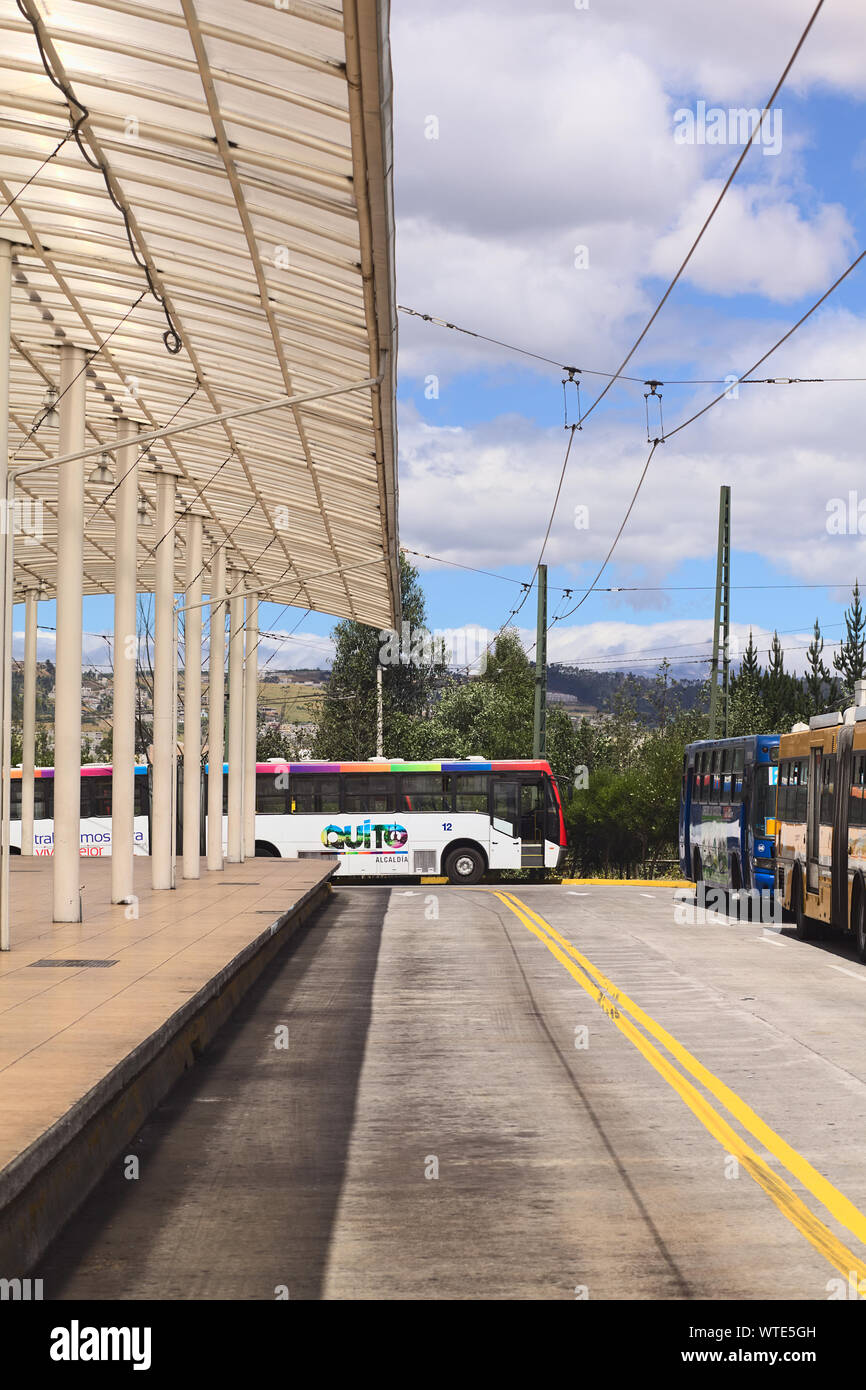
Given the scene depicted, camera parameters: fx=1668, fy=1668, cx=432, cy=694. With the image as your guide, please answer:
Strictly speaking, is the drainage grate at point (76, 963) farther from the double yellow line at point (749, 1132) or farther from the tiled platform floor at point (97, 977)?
the double yellow line at point (749, 1132)

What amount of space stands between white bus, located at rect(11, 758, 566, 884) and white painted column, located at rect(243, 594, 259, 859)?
4.54m

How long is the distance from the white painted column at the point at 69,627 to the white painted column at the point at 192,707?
9.21m

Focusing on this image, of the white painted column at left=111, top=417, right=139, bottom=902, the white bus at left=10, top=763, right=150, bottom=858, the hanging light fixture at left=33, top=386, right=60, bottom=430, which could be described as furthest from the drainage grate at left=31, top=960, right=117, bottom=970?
the white bus at left=10, top=763, right=150, bottom=858

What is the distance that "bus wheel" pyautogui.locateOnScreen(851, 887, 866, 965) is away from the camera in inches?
856

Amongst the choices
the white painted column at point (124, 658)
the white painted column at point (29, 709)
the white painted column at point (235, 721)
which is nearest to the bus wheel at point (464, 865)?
the white painted column at point (235, 721)

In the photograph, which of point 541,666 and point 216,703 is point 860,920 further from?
point 541,666

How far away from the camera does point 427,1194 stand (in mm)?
8398

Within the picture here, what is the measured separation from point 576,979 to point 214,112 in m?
10.3

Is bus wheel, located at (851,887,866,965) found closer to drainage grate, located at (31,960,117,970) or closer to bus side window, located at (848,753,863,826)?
bus side window, located at (848,753,863,826)

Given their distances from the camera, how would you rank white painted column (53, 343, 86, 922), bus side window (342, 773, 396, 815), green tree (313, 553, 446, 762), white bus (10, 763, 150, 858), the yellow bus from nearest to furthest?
white painted column (53, 343, 86, 922)
the yellow bus
bus side window (342, 773, 396, 815)
white bus (10, 763, 150, 858)
green tree (313, 553, 446, 762)

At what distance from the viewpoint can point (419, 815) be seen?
44.3 meters

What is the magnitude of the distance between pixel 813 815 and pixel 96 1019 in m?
15.5

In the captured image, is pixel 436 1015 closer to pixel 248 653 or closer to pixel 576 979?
pixel 576 979

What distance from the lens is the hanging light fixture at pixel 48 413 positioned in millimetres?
21828
